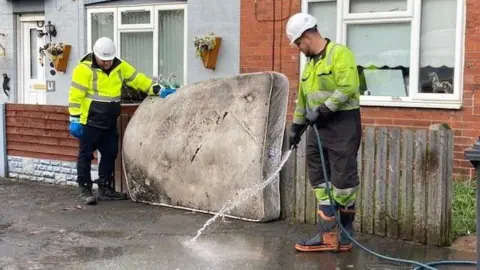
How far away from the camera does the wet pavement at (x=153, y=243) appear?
17.2 ft

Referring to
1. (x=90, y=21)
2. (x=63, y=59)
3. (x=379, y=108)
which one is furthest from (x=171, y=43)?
(x=379, y=108)

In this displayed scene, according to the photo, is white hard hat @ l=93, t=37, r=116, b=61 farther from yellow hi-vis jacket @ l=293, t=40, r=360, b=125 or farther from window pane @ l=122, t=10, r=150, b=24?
window pane @ l=122, t=10, r=150, b=24

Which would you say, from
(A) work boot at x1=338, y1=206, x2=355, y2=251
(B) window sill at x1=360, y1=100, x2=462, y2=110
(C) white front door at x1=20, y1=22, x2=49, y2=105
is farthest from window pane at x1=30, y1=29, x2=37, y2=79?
(A) work boot at x1=338, y1=206, x2=355, y2=251

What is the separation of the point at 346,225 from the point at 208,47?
4359 millimetres

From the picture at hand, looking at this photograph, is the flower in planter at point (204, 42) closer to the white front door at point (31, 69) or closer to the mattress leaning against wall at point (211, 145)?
the mattress leaning against wall at point (211, 145)

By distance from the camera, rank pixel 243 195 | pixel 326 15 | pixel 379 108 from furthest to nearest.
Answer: pixel 326 15
pixel 379 108
pixel 243 195

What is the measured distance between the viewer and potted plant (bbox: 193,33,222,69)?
912cm

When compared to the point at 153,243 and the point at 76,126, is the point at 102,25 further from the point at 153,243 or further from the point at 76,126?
the point at 153,243

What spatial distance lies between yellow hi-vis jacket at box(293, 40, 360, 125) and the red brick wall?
2.68 m

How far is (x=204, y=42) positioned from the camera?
913 centimetres

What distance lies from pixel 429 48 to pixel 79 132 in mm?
4144

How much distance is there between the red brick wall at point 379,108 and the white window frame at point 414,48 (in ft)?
0.22

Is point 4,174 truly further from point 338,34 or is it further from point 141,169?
point 338,34

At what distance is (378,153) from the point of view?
5836 millimetres
